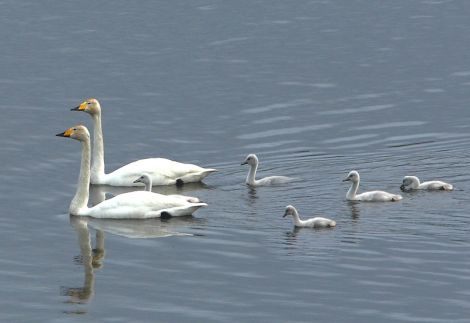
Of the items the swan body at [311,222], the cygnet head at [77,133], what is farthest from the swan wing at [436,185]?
the cygnet head at [77,133]

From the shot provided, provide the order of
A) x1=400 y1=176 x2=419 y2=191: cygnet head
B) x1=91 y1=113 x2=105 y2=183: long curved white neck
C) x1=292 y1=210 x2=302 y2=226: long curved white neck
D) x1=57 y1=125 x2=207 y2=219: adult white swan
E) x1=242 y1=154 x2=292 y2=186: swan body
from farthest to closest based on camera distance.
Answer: x1=91 y1=113 x2=105 y2=183: long curved white neck, x1=242 y1=154 x2=292 y2=186: swan body, x1=400 y1=176 x2=419 y2=191: cygnet head, x1=57 y1=125 x2=207 y2=219: adult white swan, x1=292 y1=210 x2=302 y2=226: long curved white neck

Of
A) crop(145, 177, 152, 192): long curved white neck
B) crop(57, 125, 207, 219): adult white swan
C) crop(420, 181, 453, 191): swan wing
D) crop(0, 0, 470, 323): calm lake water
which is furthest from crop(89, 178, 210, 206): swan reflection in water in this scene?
crop(420, 181, 453, 191): swan wing

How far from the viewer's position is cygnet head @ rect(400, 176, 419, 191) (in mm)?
38906

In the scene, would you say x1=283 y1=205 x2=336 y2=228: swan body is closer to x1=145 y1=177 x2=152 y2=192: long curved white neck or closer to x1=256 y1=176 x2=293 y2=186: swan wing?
x1=256 y1=176 x2=293 y2=186: swan wing

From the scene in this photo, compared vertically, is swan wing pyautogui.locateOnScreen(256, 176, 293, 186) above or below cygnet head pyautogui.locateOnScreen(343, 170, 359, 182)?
above

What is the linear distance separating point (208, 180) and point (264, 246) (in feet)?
25.3

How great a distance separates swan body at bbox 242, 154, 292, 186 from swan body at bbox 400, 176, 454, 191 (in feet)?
9.67

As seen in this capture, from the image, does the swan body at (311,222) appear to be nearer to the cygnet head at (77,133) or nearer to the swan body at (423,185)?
the swan body at (423,185)

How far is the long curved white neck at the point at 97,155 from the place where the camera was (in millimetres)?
42594

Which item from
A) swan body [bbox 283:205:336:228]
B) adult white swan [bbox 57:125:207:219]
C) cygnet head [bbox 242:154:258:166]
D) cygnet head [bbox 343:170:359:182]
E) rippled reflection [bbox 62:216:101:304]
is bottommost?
rippled reflection [bbox 62:216:101:304]

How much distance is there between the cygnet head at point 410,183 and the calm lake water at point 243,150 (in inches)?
10.6

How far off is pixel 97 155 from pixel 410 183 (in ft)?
28.0

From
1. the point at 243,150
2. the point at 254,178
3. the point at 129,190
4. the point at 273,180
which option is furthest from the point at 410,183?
the point at 129,190

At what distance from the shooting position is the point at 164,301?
101 feet
